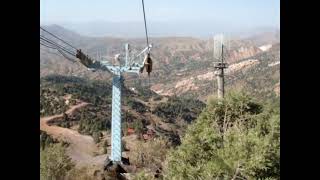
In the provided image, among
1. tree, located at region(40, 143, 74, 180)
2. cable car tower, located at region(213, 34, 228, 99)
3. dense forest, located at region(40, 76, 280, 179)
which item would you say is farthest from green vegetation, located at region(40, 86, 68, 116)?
cable car tower, located at region(213, 34, 228, 99)

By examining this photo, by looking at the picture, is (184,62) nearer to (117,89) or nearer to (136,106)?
(136,106)

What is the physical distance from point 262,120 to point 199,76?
10.5 m

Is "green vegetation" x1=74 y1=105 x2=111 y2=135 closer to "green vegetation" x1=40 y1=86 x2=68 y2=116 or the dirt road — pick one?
the dirt road

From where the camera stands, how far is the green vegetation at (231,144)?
19.7 feet

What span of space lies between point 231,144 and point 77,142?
24.0 ft

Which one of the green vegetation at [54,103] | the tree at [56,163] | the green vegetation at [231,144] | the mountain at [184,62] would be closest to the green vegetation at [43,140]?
the tree at [56,163]

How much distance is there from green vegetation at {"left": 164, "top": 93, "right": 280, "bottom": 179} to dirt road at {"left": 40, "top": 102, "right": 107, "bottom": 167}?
4.30 m

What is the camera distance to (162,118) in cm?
1467

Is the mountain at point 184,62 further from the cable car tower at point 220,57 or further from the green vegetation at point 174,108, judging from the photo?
the cable car tower at point 220,57

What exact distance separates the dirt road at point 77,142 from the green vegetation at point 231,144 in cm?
430

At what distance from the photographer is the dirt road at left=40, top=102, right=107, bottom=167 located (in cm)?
1156

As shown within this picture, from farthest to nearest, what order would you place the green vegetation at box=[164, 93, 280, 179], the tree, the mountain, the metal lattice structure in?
1. the mountain
2. the metal lattice structure
3. the tree
4. the green vegetation at box=[164, 93, 280, 179]
